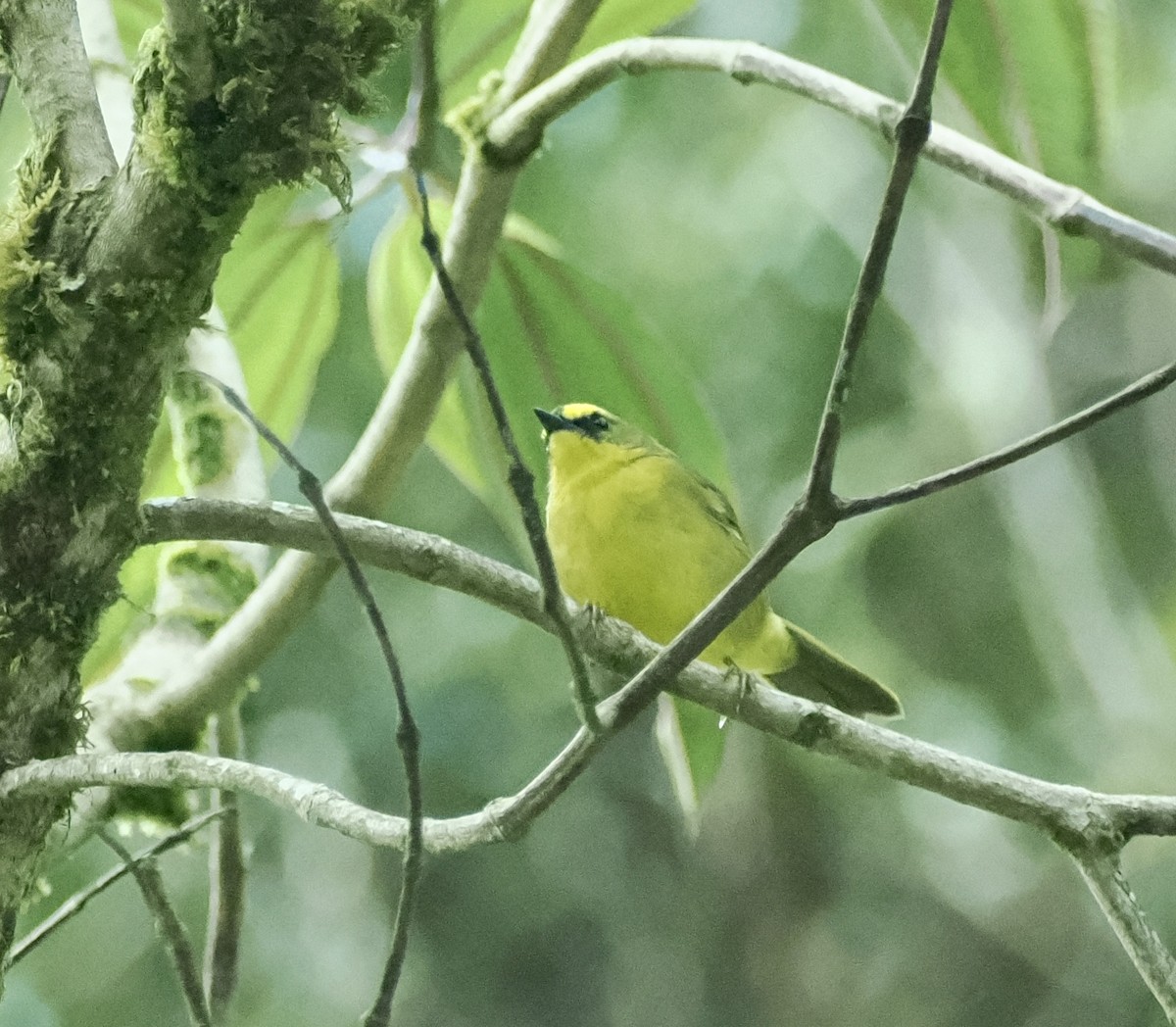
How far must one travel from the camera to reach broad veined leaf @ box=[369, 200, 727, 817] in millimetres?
1355

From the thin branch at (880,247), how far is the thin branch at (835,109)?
0.28m

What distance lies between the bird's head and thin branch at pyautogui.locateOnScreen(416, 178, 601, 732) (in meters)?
0.83

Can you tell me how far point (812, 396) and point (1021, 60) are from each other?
2.28 feet

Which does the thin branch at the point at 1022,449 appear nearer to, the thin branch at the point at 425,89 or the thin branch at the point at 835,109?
the thin branch at the point at 835,109

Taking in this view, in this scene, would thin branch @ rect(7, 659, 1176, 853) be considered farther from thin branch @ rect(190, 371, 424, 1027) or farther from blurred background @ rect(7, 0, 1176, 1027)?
blurred background @ rect(7, 0, 1176, 1027)

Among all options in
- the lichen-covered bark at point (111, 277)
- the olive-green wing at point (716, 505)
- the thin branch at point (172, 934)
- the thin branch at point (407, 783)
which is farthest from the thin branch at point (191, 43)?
the olive-green wing at point (716, 505)

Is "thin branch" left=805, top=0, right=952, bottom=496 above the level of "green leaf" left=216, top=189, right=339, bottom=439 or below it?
below

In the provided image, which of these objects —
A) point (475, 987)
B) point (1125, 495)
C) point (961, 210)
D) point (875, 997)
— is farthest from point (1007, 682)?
point (475, 987)

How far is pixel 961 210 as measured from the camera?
5.85 feet

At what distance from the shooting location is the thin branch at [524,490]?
1.65ft

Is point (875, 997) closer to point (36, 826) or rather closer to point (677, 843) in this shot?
point (677, 843)

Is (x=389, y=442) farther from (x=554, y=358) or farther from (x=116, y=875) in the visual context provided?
(x=116, y=875)

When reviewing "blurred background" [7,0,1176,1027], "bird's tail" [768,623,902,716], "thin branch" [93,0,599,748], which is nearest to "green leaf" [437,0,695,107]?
"blurred background" [7,0,1176,1027]

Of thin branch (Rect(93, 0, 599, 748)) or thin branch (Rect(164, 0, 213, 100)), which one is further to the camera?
thin branch (Rect(93, 0, 599, 748))
